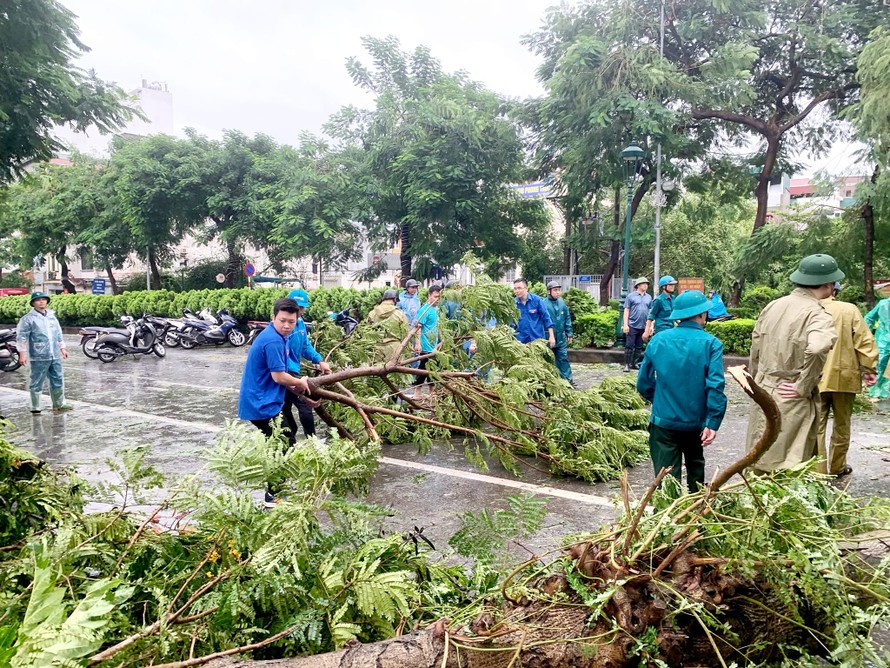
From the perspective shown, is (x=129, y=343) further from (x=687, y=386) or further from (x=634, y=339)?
(x=687, y=386)

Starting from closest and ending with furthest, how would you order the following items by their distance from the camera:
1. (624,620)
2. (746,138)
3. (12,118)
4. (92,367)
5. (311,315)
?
(624,620), (12,118), (92,367), (311,315), (746,138)

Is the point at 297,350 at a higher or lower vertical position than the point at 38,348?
higher

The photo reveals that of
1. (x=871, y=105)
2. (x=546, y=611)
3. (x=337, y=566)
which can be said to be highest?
(x=871, y=105)

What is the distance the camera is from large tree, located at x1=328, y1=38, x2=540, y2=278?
74.7 ft

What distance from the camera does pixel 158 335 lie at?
58.6ft

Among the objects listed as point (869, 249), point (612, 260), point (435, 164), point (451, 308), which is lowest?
point (451, 308)

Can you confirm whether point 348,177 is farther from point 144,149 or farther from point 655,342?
point 655,342

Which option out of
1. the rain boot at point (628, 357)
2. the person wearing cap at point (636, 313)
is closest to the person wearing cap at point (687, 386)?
the person wearing cap at point (636, 313)

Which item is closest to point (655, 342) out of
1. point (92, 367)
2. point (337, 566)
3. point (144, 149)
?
point (337, 566)

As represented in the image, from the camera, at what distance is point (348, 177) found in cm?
2533

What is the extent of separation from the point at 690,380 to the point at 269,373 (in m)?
3.19

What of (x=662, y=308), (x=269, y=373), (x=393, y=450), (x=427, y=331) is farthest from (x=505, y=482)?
(x=662, y=308)

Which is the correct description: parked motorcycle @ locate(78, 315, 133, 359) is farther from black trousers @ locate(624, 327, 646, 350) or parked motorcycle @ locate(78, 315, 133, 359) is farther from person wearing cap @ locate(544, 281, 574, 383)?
black trousers @ locate(624, 327, 646, 350)

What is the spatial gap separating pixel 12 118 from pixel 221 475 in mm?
8546
